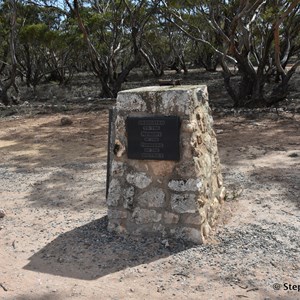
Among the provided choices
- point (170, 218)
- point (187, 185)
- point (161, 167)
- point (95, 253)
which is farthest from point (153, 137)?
point (95, 253)

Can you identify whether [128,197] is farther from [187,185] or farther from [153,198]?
[187,185]

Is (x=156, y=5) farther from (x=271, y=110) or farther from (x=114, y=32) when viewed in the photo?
(x=271, y=110)

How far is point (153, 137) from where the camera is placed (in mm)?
4016

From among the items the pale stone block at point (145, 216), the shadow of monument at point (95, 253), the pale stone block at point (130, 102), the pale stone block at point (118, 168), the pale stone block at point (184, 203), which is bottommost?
the shadow of monument at point (95, 253)

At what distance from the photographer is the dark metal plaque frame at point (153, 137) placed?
12.9 ft

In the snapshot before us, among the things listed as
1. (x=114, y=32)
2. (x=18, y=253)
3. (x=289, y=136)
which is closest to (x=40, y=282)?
(x=18, y=253)

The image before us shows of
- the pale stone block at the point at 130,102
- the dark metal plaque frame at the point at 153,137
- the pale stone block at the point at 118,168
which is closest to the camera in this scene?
the dark metal plaque frame at the point at 153,137

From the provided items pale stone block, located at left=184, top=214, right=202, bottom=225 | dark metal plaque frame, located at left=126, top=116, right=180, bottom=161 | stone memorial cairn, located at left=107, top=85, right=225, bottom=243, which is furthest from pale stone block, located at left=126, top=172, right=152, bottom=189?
pale stone block, located at left=184, top=214, right=202, bottom=225

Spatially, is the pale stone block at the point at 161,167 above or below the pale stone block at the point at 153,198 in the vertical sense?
above

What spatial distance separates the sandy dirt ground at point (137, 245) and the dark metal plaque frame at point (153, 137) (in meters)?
0.80

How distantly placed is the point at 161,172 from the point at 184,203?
1.17 feet

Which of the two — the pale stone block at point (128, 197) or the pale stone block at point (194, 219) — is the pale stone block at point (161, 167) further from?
the pale stone block at point (194, 219)

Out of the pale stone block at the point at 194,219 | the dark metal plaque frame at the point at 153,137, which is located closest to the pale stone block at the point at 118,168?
the dark metal plaque frame at the point at 153,137

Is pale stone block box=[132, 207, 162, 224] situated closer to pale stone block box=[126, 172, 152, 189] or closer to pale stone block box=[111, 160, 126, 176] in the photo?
pale stone block box=[126, 172, 152, 189]
